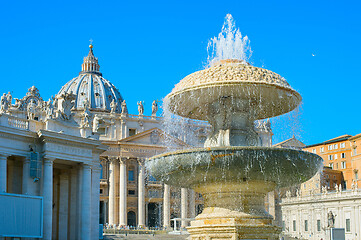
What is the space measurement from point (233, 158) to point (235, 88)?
221cm

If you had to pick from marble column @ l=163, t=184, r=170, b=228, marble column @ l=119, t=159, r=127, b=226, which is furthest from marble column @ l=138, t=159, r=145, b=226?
marble column @ l=163, t=184, r=170, b=228

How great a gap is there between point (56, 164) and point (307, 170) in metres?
24.4

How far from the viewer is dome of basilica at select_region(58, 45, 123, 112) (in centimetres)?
12088

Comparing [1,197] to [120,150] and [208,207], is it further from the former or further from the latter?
[120,150]

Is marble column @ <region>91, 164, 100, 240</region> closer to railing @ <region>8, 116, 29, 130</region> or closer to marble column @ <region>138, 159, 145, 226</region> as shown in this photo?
railing @ <region>8, 116, 29, 130</region>

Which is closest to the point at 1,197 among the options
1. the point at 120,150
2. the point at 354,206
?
the point at 354,206

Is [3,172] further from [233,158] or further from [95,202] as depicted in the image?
[233,158]

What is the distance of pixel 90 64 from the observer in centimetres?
13200

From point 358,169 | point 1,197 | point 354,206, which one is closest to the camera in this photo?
point 1,197

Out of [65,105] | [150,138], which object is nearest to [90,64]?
[150,138]

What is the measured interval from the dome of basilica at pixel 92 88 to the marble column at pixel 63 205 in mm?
80705

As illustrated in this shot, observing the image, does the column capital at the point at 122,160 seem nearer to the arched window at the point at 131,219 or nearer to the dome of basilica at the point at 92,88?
the arched window at the point at 131,219

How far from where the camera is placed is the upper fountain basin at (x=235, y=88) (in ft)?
49.7

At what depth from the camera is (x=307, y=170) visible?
14914 mm
